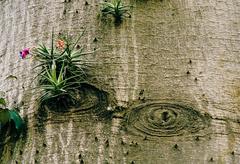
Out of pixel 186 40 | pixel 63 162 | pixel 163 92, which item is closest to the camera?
pixel 63 162

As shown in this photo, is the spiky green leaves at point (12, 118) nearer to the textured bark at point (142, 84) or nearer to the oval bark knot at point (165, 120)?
the textured bark at point (142, 84)

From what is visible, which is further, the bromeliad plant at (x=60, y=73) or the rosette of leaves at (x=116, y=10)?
the rosette of leaves at (x=116, y=10)

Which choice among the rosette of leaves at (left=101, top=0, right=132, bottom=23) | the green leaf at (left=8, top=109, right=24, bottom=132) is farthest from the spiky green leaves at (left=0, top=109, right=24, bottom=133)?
the rosette of leaves at (left=101, top=0, right=132, bottom=23)

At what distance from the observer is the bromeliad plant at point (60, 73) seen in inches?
84.8

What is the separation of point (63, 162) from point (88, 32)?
46 cm

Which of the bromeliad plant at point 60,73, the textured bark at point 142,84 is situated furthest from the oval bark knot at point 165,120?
the bromeliad plant at point 60,73

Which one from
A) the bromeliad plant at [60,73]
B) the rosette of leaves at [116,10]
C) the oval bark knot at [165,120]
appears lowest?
the oval bark knot at [165,120]

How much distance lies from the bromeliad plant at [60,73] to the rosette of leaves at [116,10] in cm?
16

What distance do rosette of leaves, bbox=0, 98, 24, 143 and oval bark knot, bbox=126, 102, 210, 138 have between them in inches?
10.9

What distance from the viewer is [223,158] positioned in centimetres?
205

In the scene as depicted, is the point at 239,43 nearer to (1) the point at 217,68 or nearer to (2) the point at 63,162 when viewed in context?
(1) the point at 217,68

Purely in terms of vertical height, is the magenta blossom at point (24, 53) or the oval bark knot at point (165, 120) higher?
the magenta blossom at point (24, 53)

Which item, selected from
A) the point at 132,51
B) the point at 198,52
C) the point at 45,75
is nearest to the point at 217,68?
the point at 198,52

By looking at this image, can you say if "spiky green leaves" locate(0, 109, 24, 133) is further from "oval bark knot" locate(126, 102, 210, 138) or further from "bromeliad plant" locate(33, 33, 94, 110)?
"oval bark knot" locate(126, 102, 210, 138)
